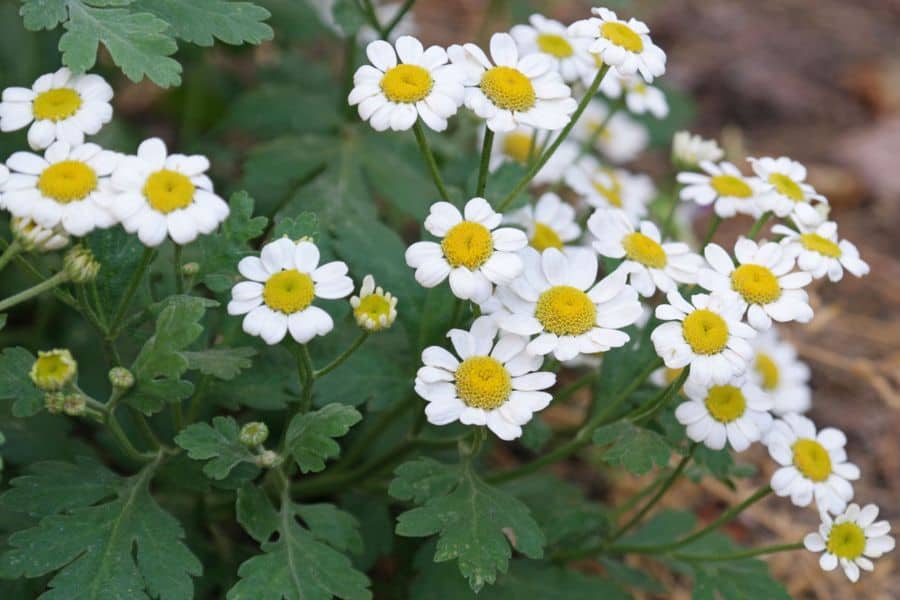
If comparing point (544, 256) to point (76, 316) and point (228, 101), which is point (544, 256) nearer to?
point (76, 316)

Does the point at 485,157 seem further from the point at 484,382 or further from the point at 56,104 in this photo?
the point at 56,104

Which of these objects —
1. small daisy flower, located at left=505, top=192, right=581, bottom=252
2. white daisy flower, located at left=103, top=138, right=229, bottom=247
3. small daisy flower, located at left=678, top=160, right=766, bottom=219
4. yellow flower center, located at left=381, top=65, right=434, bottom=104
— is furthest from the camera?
small daisy flower, located at left=505, top=192, right=581, bottom=252

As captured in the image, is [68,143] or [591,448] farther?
[591,448]

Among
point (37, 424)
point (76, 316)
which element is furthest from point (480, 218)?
point (76, 316)

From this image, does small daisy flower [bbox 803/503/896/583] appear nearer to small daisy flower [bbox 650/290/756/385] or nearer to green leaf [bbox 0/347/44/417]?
small daisy flower [bbox 650/290/756/385]

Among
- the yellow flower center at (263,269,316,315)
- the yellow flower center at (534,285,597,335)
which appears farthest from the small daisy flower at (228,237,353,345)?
the yellow flower center at (534,285,597,335)

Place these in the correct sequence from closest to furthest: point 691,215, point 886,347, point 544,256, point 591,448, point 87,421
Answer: point 544,256 < point 87,421 < point 591,448 < point 886,347 < point 691,215

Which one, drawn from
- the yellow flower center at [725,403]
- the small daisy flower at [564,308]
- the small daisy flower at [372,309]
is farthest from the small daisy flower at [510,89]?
the yellow flower center at [725,403]
